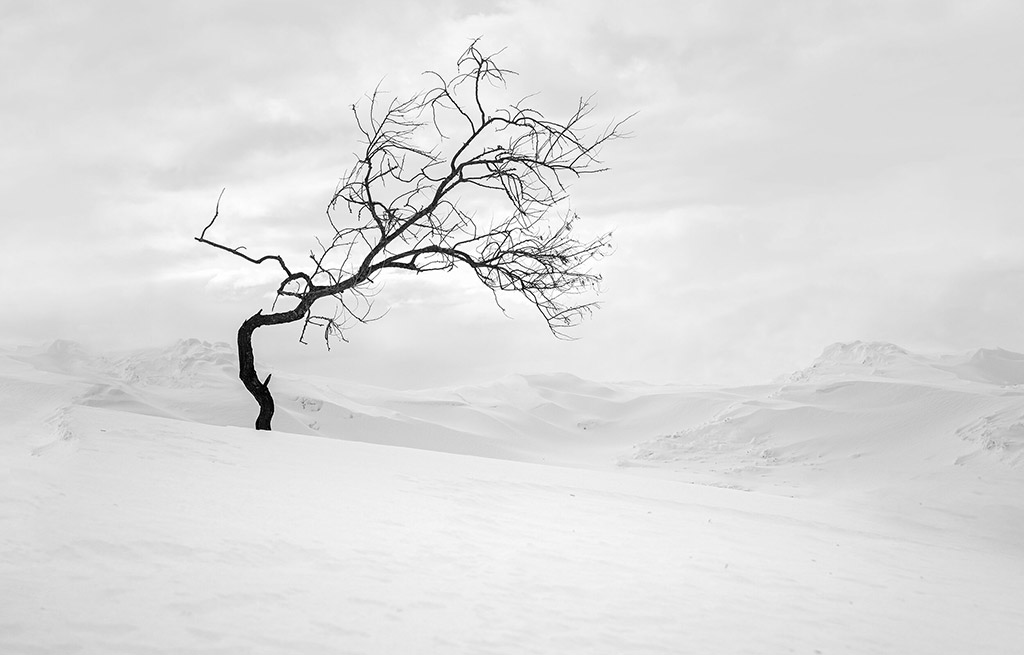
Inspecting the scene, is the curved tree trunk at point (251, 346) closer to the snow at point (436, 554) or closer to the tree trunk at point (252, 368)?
the tree trunk at point (252, 368)

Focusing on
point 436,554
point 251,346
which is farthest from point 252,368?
point 436,554

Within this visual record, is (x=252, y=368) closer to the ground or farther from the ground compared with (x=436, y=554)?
farther from the ground

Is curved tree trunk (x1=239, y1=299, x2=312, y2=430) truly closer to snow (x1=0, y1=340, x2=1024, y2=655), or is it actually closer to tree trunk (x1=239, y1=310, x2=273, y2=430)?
tree trunk (x1=239, y1=310, x2=273, y2=430)

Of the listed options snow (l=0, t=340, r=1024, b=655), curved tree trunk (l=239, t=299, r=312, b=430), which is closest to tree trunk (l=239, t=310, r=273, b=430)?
curved tree trunk (l=239, t=299, r=312, b=430)

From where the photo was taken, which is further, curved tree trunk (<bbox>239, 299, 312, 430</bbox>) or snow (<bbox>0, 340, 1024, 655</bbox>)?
curved tree trunk (<bbox>239, 299, 312, 430</bbox>)

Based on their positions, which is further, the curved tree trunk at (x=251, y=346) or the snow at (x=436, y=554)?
the curved tree trunk at (x=251, y=346)

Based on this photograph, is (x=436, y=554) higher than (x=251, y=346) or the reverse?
the reverse

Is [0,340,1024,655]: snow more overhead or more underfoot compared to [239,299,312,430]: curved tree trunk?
more underfoot

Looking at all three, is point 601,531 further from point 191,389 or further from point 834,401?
point 834,401

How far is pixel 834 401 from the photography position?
1730 centimetres

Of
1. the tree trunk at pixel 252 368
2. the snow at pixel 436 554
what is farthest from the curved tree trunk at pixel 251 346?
the snow at pixel 436 554

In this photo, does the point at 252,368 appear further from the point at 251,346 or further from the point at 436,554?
the point at 436,554

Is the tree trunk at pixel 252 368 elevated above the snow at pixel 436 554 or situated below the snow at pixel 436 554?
above

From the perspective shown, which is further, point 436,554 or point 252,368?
point 252,368
